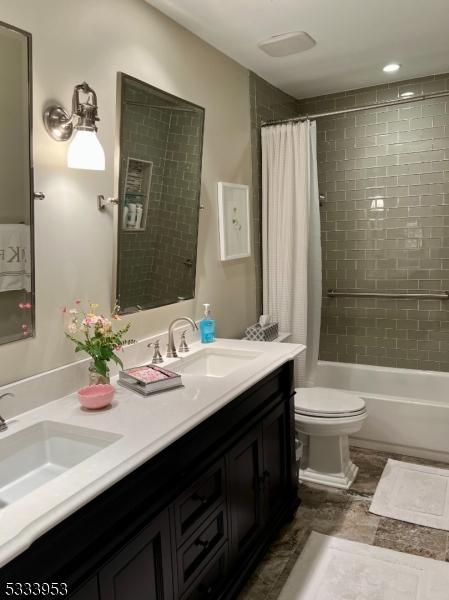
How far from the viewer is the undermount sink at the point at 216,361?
242 cm

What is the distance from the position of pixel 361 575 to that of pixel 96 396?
135cm

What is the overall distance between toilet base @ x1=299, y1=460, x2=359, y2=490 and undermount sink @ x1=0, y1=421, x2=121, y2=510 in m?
1.72

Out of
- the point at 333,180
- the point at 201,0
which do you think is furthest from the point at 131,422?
the point at 333,180

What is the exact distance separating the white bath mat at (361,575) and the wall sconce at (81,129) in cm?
182

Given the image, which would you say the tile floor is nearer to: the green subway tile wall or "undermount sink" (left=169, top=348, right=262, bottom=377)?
"undermount sink" (left=169, top=348, right=262, bottom=377)

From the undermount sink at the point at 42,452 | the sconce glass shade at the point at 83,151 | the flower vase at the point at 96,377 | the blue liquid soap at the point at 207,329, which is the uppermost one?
the sconce glass shade at the point at 83,151

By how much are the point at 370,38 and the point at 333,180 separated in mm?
1257

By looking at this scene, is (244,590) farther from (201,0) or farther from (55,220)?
(201,0)

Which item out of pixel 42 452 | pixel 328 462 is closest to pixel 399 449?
pixel 328 462

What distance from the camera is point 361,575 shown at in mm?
2080

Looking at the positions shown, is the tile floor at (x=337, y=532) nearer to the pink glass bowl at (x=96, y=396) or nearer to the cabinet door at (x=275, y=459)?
the cabinet door at (x=275, y=459)

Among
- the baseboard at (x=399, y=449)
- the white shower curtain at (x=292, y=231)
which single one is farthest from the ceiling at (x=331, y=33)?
the baseboard at (x=399, y=449)

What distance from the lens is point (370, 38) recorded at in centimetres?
278

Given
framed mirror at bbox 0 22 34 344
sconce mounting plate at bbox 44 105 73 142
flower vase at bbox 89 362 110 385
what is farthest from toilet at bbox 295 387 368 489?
sconce mounting plate at bbox 44 105 73 142
